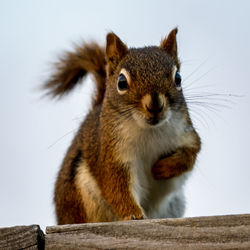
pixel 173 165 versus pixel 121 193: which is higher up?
pixel 173 165

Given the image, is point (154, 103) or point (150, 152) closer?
point (154, 103)

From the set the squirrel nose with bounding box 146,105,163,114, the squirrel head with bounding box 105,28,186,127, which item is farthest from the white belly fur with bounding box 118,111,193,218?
the squirrel nose with bounding box 146,105,163,114

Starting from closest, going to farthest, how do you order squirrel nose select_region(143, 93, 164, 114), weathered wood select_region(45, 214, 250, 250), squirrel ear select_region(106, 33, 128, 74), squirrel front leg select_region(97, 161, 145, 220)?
1. weathered wood select_region(45, 214, 250, 250)
2. squirrel nose select_region(143, 93, 164, 114)
3. squirrel front leg select_region(97, 161, 145, 220)
4. squirrel ear select_region(106, 33, 128, 74)

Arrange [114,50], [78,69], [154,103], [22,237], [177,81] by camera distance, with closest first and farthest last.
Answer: [22,237], [154,103], [177,81], [114,50], [78,69]

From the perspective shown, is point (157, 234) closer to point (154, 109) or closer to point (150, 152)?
point (154, 109)

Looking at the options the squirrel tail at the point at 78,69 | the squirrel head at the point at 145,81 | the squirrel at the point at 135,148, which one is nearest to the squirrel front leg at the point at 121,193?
the squirrel at the point at 135,148

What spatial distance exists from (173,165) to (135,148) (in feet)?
0.70

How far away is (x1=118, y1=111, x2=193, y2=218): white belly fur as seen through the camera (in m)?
2.55

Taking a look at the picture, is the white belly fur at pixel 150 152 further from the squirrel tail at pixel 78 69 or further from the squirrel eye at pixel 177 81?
the squirrel tail at pixel 78 69

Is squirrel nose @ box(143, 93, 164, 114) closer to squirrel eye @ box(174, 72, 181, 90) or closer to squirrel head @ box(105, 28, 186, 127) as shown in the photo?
squirrel head @ box(105, 28, 186, 127)

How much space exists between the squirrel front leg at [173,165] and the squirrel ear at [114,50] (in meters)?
0.61

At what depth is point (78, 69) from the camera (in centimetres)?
365

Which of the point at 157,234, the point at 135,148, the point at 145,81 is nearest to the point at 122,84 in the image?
the point at 145,81

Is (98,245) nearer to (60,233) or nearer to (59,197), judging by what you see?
(60,233)
